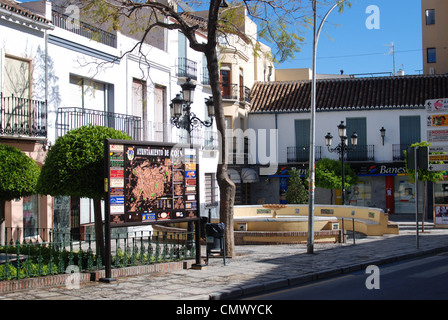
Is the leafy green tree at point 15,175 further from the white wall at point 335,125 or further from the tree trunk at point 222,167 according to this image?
the white wall at point 335,125

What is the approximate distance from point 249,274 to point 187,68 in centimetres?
1706

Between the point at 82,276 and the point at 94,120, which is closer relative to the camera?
the point at 82,276

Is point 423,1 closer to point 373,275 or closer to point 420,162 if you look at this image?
point 420,162

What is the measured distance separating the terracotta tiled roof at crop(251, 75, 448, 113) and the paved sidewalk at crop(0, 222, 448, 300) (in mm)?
17045

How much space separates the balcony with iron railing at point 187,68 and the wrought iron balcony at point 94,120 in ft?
17.1

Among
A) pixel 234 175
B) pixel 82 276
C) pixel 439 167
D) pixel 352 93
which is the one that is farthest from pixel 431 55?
pixel 82 276

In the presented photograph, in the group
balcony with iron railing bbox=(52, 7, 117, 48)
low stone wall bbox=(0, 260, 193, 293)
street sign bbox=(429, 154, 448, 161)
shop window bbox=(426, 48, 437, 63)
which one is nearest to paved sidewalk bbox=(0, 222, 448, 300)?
low stone wall bbox=(0, 260, 193, 293)

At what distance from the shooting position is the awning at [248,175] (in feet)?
114

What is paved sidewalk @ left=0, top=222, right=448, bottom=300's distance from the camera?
33.9ft

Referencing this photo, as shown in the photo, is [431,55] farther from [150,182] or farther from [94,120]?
[150,182]

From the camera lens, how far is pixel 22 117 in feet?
56.5

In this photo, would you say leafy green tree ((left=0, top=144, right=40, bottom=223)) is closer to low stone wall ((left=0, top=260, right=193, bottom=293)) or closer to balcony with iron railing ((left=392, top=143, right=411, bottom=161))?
low stone wall ((left=0, top=260, right=193, bottom=293))

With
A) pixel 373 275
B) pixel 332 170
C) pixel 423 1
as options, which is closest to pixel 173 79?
pixel 332 170
